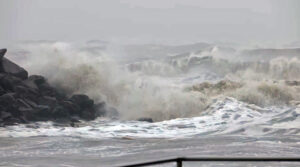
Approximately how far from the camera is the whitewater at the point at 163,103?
10852 mm

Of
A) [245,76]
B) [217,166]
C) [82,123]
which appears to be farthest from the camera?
[245,76]

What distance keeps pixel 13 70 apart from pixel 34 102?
191 centimetres

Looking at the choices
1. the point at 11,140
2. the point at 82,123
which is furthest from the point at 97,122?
the point at 11,140

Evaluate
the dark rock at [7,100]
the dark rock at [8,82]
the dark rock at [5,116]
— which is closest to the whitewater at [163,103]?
the dark rock at [5,116]

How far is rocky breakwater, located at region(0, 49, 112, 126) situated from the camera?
15.3m

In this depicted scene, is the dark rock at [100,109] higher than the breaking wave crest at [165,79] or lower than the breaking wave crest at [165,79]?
lower

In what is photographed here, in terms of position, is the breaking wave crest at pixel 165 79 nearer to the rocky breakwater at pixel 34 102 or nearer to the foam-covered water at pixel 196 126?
the rocky breakwater at pixel 34 102

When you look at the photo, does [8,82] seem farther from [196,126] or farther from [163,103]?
[196,126]

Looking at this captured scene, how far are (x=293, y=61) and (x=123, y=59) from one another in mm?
6288

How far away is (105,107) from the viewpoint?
17.6 meters

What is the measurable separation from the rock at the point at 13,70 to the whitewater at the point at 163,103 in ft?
2.50

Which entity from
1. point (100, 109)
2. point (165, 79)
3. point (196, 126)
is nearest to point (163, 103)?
point (165, 79)

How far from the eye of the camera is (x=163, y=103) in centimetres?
1823

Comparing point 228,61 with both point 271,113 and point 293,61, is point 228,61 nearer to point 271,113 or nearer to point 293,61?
point 293,61
